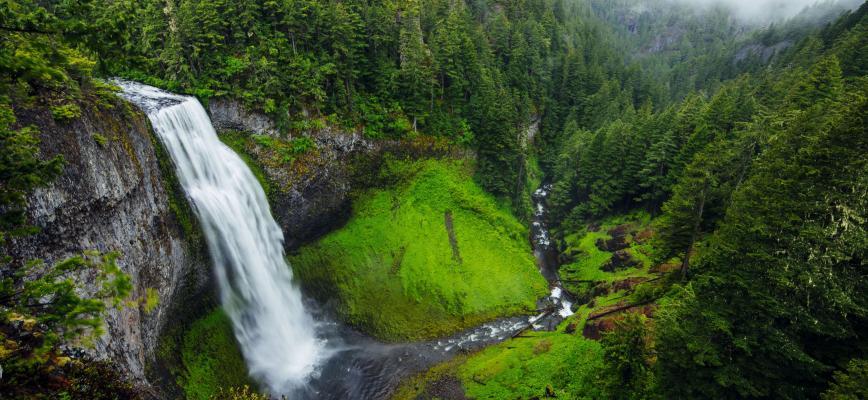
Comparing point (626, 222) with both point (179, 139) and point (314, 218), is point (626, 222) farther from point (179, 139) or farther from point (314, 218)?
point (179, 139)

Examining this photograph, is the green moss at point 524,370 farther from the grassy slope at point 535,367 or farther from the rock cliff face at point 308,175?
the rock cliff face at point 308,175

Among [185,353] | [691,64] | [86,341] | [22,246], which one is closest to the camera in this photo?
[86,341]

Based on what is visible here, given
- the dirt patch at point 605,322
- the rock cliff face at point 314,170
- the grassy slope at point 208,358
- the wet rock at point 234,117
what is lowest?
the dirt patch at point 605,322

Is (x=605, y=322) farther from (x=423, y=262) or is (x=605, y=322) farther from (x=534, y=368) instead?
(x=423, y=262)

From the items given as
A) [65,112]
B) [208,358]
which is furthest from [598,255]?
[65,112]

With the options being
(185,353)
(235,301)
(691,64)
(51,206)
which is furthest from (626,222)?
(691,64)

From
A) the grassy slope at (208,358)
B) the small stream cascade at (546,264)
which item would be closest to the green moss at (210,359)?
the grassy slope at (208,358)
